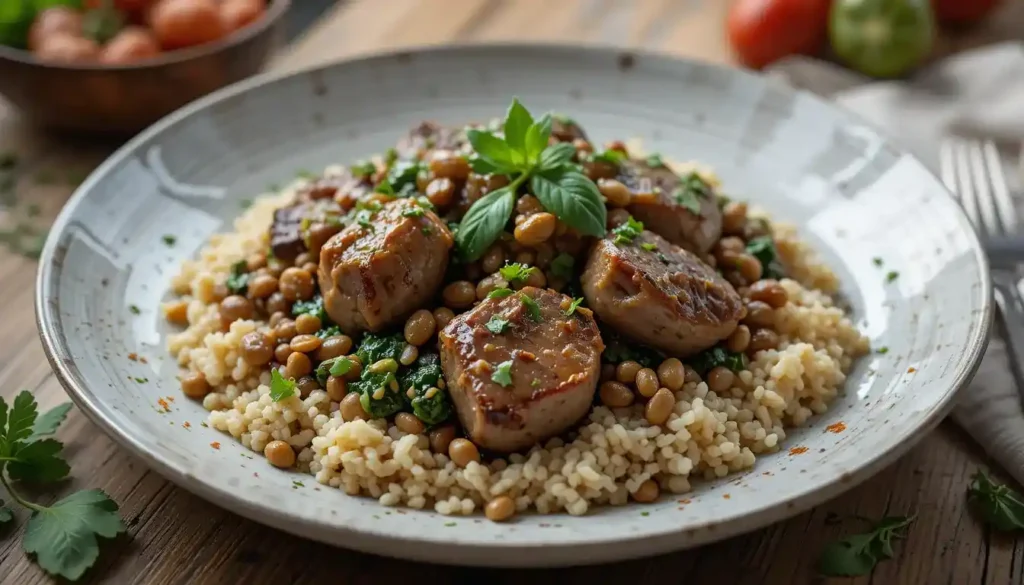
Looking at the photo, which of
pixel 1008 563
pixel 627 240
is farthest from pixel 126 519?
pixel 1008 563

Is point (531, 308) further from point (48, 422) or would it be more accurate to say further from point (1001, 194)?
point (1001, 194)

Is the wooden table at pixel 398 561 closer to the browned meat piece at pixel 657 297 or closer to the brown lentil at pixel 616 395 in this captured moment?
the brown lentil at pixel 616 395

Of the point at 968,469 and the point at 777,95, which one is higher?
the point at 777,95

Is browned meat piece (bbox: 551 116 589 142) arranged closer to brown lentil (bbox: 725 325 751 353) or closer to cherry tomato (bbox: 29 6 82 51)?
brown lentil (bbox: 725 325 751 353)

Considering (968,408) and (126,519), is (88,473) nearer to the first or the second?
(126,519)

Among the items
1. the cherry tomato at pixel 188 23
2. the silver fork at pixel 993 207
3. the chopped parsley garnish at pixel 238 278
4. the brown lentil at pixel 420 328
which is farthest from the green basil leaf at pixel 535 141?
the cherry tomato at pixel 188 23

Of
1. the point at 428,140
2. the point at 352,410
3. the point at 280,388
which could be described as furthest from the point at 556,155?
the point at 280,388

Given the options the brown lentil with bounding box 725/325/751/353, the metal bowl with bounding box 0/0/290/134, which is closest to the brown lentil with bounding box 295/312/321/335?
the brown lentil with bounding box 725/325/751/353
